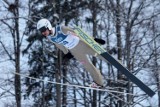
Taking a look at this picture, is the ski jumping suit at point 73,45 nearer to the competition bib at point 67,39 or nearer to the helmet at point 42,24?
the competition bib at point 67,39

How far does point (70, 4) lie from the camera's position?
19109mm

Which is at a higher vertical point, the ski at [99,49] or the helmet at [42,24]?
the helmet at [42,24]

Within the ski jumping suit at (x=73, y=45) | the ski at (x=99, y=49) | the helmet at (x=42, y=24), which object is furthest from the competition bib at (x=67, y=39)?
the helmet at (x=42, y=24)

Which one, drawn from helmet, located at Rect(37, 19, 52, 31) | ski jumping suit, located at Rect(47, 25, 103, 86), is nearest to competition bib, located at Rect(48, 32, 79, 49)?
ski jumping suit, located at Rect(47, 25, 103, 86)

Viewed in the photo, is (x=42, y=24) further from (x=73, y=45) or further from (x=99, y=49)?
(x=99, y=49)

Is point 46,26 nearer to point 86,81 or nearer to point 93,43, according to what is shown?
point 93,43

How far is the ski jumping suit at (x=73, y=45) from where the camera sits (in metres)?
7.82

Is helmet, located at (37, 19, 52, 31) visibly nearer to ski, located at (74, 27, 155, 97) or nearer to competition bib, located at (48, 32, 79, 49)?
competition bib, located at (48, 32, 79, 49)

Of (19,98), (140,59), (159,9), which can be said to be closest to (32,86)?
(19,98)

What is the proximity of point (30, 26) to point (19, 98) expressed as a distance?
3.69 meters

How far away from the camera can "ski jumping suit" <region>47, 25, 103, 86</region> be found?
7820 millimetres

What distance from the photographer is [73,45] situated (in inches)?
313

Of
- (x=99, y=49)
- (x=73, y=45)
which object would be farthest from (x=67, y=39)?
(x=99, y=49)

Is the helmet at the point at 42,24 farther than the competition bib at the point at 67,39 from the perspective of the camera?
No
